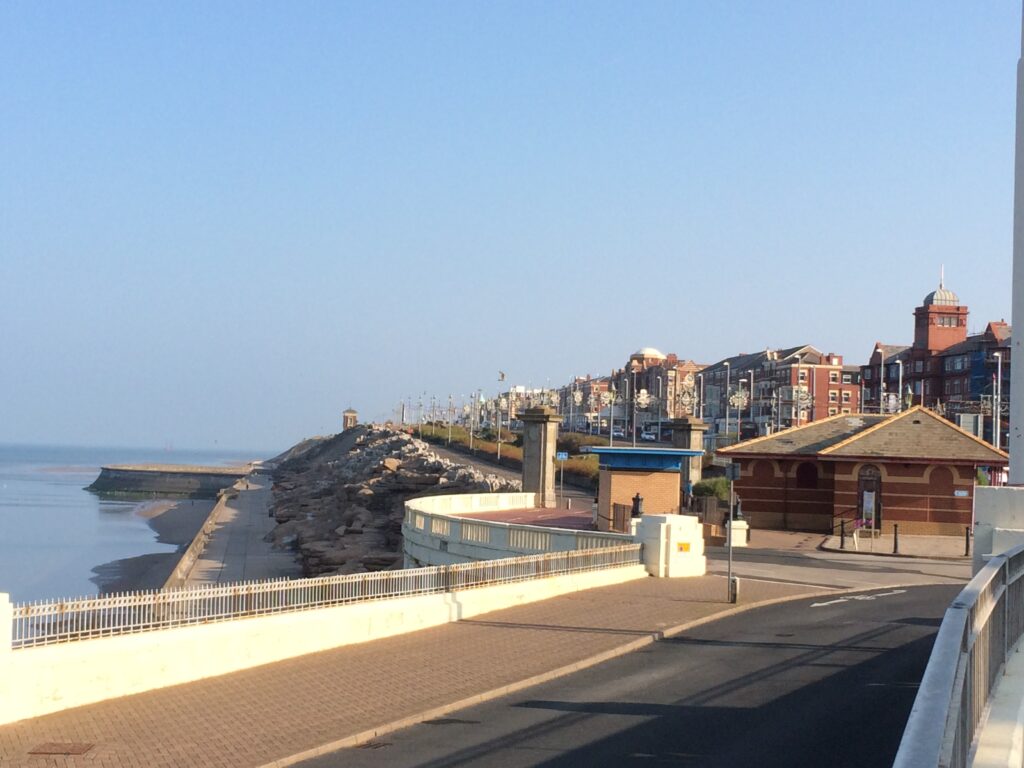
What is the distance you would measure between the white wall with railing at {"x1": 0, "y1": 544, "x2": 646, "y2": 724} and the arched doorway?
21.3 m

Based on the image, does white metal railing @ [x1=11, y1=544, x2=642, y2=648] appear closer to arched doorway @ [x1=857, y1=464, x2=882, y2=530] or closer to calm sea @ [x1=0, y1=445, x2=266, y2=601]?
calm sea @ [x1=0, y1=445, x2=266, y2=601]

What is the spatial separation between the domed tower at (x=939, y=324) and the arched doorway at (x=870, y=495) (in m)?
89.2

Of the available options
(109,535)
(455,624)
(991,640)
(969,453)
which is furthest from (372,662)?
(109,535)

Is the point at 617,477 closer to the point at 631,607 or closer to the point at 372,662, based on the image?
the point at 631,607

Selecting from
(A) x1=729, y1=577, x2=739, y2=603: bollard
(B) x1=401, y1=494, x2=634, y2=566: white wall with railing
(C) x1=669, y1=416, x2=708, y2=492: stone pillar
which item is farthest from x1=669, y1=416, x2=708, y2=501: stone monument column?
(A) x1=729, y1=577, x2=739, y2=603: bollard

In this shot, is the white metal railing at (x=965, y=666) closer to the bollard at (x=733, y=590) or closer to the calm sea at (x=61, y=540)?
the bollard at (x=733, y=590)

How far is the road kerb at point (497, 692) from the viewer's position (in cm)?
1167

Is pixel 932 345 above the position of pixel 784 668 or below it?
above

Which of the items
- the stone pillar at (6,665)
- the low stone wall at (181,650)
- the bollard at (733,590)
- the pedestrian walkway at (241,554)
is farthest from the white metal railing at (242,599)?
→ the pedestrian walkway at (241,554)

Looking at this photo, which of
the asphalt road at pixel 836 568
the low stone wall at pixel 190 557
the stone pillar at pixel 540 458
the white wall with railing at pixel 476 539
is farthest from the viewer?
the low stone wall at pixel 190 557

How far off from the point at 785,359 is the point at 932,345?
16158 millimetres

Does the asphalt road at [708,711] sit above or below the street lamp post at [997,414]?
below

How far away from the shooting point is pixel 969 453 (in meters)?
39.8

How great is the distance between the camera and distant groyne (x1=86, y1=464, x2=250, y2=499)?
157 m
